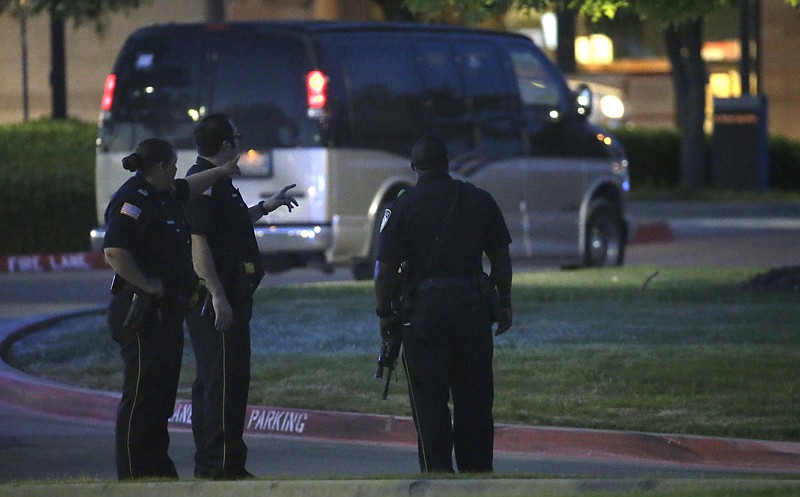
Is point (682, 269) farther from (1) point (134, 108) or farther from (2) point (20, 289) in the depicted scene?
(2) point (20, 289)

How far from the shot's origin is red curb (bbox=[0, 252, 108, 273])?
19344mm

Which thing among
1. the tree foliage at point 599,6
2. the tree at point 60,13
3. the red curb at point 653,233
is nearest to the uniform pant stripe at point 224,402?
the tree foliage at point 599,6

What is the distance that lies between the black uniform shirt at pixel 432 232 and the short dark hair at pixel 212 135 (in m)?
0.82

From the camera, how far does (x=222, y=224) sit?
300 inches

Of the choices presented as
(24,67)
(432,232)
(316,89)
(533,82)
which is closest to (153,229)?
(432,232)

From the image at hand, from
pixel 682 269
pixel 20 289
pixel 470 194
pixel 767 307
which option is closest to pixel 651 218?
pixel 682 269

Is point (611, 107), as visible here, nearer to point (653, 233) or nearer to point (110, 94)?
point (653, 233)

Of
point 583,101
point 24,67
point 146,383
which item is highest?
point 24,67

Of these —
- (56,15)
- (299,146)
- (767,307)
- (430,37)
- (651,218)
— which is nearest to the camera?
(767,307)

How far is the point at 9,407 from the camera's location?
1091cm

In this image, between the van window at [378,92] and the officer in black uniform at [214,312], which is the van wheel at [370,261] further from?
the officer in black uniform at [214,312]

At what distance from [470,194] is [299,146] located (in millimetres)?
7600

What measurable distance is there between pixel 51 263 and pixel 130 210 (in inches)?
486

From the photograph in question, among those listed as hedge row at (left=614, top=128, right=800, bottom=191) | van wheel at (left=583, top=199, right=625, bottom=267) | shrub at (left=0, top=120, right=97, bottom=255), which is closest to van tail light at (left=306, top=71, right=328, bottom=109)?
van wheel at (left=583, top=199, right=625, bottom=267)
